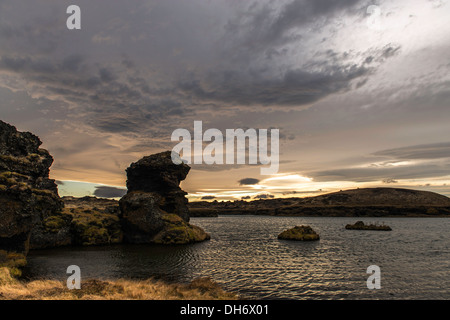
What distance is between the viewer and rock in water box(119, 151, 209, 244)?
58781 millimetres

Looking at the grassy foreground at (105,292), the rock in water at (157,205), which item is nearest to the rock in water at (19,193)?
the grassy foreground at (105,292)

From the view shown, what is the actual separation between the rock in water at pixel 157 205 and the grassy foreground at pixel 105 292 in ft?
113

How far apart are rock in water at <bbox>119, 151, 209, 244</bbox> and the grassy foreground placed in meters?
34.4

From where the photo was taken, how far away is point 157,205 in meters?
63.5

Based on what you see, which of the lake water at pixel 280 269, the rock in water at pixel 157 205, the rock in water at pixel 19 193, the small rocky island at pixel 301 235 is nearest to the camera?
the lake water at pixel 280 269

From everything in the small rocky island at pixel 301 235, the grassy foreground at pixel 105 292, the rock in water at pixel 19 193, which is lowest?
the small rocky island at pixel 301 235

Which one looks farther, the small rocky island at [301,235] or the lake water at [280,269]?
the small rocky island at [301,235]

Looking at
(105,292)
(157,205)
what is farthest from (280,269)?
(157,205)

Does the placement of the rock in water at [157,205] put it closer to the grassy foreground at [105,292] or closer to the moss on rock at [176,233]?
the moss on rock at [176,233]

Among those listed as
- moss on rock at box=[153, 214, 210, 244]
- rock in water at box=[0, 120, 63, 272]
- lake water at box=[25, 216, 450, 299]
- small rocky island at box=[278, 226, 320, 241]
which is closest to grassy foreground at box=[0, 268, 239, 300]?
lake water at box=[25, 216, 450, 299]

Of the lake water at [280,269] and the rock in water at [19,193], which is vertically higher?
the rock in water at [19,193]

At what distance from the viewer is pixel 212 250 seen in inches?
1950

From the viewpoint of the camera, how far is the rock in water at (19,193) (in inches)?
1102
